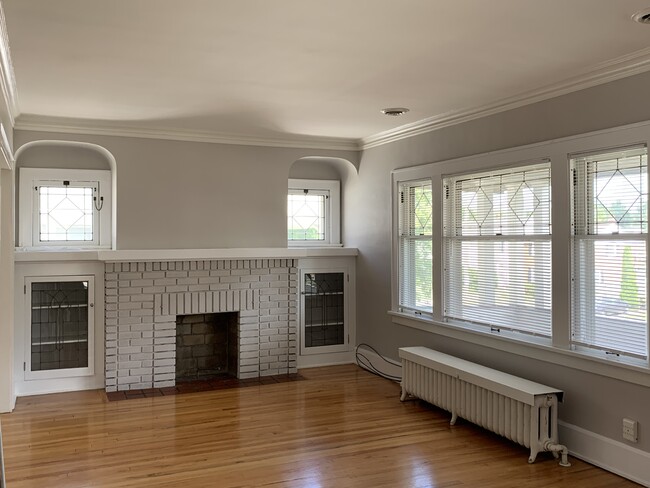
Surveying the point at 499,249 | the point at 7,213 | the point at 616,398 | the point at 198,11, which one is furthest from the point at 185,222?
the point at 616,398

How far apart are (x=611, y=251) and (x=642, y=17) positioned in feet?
4.70

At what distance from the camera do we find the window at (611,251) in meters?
3.54

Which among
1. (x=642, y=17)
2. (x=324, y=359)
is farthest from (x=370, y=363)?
(x=642, y=17)

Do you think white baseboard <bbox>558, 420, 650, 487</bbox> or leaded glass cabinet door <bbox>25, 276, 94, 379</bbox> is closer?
white baseboard <bbox>558, 420, 650, 487</bbox>

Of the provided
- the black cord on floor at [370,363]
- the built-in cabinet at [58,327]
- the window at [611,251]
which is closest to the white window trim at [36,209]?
the built-in cabinet at [58,327]

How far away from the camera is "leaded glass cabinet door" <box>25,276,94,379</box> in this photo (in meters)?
5.43

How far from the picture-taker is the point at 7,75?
143 inches

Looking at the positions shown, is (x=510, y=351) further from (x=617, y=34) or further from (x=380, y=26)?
(x=380, y=26)

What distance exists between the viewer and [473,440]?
427 cm

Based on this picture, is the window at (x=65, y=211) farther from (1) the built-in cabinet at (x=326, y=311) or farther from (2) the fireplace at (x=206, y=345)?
(1) the built-in cabinet at (x=326, y=311)

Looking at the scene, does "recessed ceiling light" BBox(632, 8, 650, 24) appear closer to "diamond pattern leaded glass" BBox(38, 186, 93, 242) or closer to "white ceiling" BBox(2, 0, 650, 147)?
"white ceiling" BBox(2, 0, 650, 147)

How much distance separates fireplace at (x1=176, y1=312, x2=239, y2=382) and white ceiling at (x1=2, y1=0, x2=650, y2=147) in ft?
7.14

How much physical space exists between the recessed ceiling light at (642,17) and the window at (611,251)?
85 centimetres

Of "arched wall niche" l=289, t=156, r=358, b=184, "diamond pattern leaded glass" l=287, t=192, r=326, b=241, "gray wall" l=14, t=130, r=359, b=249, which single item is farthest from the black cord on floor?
"arched wall niche" l=289, t=156, r=358, b=184
